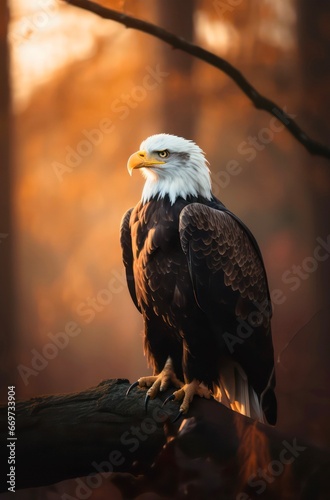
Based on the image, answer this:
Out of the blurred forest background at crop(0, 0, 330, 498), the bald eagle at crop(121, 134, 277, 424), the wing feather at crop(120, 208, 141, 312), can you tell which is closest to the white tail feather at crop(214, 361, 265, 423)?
the bald eagle at crop(121, 134, 277, 424)

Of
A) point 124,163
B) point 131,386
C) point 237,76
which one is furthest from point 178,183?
point 131,386

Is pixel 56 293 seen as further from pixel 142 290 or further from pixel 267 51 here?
pixel 267 51

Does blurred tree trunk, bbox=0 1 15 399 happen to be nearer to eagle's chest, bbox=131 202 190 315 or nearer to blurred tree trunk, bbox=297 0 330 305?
eagle's chest, bbox=131 202 190 315

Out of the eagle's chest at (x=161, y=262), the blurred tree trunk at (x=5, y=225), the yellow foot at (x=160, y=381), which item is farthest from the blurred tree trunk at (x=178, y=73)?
the yellow foot at (x=160, y=381)

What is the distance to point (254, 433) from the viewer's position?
2107 millimetres

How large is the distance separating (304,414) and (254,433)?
0.27m

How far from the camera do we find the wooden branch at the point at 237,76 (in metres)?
2.33

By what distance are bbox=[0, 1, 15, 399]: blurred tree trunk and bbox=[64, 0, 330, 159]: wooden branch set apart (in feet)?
1.41

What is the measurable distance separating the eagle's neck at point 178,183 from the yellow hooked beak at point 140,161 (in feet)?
0.15

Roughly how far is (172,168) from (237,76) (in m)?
0.45

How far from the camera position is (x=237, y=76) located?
2338 millimetres

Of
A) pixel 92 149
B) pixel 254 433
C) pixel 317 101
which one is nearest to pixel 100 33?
pixel 92 149

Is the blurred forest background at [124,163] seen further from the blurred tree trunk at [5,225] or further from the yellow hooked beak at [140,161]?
the yellow hooked beak at [140,161]

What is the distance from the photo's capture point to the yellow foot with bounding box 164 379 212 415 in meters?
2.12
